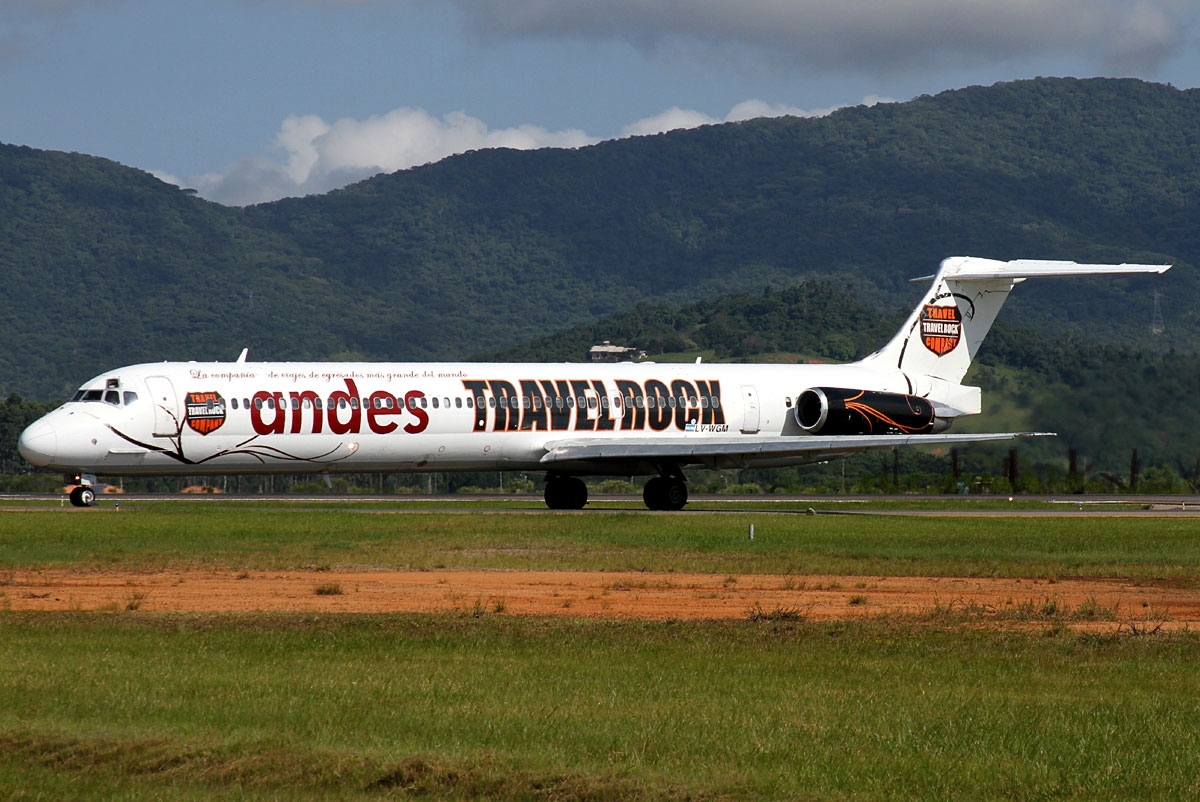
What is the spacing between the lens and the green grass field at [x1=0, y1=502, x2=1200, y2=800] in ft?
33.6

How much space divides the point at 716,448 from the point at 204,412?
1290cm

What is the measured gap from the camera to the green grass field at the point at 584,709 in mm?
10234

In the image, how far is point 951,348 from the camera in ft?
157

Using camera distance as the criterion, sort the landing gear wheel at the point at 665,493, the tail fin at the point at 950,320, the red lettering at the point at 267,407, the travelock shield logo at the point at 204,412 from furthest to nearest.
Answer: the tail fin at the point at 950,320, the landing gear wheel at the point at 665,493, the red lettering at the point at 267,407, the travelock shield logo at the point at 204,412

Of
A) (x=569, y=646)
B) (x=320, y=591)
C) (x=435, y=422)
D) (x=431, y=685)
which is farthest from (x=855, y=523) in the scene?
(x=431, y=685)

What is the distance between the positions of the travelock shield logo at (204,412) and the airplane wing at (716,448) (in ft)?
28.4

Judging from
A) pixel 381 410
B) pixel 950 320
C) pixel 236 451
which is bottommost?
pixel 236 451

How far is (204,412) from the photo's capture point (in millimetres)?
35844

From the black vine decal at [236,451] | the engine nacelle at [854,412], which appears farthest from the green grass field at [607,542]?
the engine nacelle at [854,412]

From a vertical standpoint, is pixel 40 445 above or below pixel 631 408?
below

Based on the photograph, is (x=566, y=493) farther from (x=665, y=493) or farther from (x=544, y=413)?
(x=544, y=413)

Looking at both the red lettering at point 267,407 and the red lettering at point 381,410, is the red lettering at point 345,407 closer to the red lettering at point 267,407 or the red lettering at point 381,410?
the red lettering at point 381,410

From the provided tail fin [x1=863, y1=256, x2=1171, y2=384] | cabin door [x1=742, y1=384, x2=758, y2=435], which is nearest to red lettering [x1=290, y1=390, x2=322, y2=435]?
cabin door [x1=742, y1=384, x2=758, y2=435]

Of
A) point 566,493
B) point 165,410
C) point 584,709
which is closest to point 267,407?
point 165,410
